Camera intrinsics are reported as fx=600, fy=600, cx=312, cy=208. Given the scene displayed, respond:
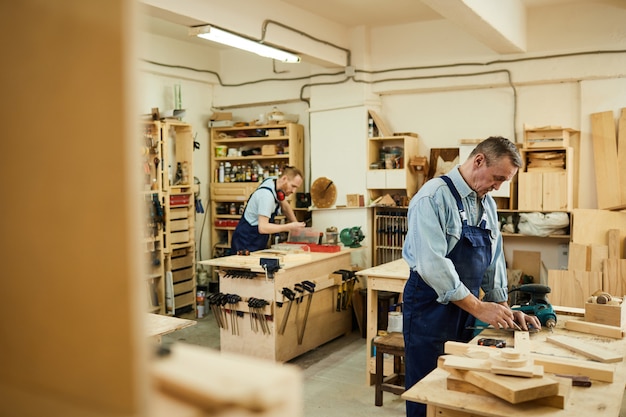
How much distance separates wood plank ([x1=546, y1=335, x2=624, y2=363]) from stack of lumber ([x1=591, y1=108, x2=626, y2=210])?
338cm

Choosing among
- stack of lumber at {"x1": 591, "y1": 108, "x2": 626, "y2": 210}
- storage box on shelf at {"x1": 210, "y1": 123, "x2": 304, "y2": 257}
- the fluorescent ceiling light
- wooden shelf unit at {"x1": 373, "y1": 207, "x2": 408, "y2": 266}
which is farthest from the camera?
storage box on shelf at {"x1": 210, "y1": 123, "x2": 304, "y2": 257}

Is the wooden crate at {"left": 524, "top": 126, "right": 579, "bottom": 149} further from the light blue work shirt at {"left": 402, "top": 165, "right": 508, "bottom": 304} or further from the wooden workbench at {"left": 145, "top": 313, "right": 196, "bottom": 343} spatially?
the wooden workbench at {"left": 145, "top": 313, "right": 196, "bottom": 343}

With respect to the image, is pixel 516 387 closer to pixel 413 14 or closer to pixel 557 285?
pixel 557 285

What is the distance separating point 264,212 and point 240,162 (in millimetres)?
2485

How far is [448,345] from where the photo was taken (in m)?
2.40

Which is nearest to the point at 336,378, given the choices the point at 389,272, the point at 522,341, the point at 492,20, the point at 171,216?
the point at 389,272

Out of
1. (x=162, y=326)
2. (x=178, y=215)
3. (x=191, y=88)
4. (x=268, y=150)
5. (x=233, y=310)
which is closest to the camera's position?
(x=162, y=326)

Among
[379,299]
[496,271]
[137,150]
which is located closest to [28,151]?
[137,150]

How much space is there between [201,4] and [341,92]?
2.64 meters

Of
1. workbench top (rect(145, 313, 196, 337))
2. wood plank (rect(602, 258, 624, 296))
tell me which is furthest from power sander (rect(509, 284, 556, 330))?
wood plank (rect(602, 258, 624, 296))

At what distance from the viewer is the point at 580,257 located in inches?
209

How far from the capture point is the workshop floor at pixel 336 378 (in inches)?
171

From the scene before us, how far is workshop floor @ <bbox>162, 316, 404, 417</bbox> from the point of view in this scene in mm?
4336

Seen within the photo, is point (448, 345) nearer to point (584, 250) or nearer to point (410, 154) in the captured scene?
point (584, 250)
